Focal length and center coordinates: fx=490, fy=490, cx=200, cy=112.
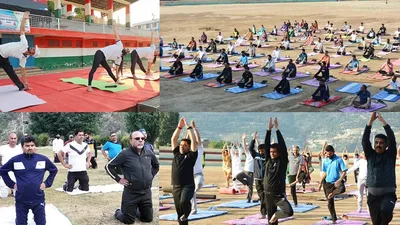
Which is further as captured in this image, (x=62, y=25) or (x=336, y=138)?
(x=336, y=138)

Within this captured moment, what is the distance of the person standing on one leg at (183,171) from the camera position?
19.5ft

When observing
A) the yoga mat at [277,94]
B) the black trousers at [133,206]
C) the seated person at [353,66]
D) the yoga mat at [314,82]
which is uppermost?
the seated person at [353,66]

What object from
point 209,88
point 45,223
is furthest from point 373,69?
point 45,223

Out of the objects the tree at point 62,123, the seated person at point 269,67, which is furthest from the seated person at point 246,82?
the tree at point 62,123

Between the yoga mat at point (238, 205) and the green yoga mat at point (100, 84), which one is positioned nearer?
the yoga mat at point (238, 205)

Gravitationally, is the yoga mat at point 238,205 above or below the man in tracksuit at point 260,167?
below

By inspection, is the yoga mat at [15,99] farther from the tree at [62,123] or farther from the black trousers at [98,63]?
the tree at [62,123]

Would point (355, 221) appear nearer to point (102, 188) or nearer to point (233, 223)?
point (233, 223)

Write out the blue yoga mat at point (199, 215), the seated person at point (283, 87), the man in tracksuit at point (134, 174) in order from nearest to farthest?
the man in tracksuit at point (134, 174)
the blue yoga mat at point (199, 215)
the seated person at point (283, 87)

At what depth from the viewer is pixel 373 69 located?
539 inches

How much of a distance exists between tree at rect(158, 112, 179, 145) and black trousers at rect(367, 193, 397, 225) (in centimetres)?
427

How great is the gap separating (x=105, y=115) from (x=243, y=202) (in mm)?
3980

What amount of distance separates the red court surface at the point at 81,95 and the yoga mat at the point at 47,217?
223 cm

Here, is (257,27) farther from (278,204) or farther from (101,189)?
(278,204)
